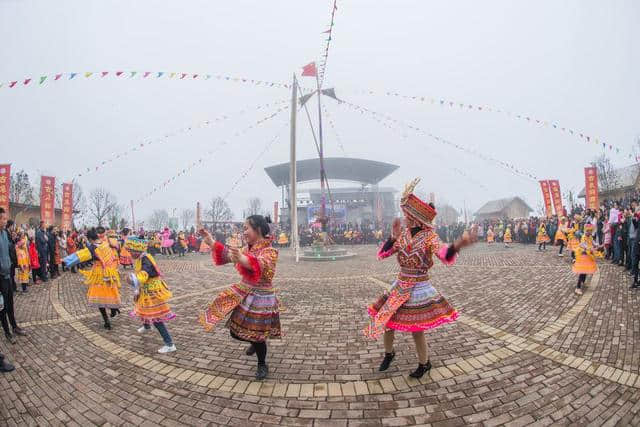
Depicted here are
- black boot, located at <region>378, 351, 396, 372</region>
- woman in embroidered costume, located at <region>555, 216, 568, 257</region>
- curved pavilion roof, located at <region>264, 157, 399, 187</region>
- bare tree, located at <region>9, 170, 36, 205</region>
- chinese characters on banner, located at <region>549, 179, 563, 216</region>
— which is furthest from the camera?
curved pavilion roof, located at <region>264, 157, 399, 187</region>

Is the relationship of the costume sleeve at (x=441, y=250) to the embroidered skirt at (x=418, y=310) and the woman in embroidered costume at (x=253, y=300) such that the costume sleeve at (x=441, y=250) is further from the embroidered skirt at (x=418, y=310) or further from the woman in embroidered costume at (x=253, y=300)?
the woman in embroidered costume at (x=253, y=300)

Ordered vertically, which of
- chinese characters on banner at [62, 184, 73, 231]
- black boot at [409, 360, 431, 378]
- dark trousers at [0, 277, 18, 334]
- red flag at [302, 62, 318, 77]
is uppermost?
red flag at [302, 62, 318, 77]

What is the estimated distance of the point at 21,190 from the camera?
2981 cm

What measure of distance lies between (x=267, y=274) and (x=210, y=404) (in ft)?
4.55

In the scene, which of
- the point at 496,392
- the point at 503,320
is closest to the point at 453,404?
the point at 496,392

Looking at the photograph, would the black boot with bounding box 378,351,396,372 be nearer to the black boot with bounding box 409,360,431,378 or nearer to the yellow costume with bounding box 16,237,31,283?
the black boot with bounding box 409,360,431,378

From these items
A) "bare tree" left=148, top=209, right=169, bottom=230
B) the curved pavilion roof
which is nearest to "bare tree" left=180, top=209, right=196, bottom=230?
"bare tree" left=148, top=209, right=169, bottom=230

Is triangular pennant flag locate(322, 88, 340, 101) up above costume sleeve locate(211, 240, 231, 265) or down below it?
above

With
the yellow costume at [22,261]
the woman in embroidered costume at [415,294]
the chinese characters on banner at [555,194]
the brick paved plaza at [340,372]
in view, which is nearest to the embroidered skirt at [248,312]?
the brick paved plaza at [340,372]

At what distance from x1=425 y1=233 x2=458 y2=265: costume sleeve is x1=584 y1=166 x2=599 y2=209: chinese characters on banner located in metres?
22.4

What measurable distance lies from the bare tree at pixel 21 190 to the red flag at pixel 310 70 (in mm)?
32908

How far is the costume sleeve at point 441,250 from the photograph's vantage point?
120 inches

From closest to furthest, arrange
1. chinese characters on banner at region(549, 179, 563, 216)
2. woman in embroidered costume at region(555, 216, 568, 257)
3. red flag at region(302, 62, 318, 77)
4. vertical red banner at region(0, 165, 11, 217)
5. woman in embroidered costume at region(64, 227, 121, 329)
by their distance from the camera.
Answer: woman in embroidered costume at region(64, 227, 121, 329)
woman in embroidered costume at region(555, 216, 568, 257)
vertical red banner at region(0, 165, 11, 217)
red flag at region(302, 62, 318, 77)
chinese characters on banner at region(549, 179, 563, 216)

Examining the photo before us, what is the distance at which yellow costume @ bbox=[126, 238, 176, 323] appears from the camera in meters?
4.23
